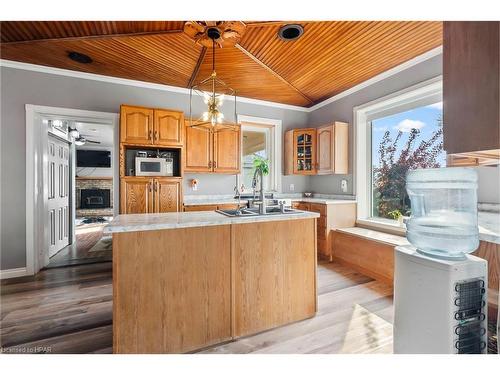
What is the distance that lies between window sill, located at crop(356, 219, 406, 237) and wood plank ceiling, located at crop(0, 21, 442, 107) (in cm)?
219

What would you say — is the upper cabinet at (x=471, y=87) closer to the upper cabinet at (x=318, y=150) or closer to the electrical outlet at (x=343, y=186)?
the upper cabinet at (x=318, y=150)

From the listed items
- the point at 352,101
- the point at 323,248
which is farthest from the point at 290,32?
the point at 323,248

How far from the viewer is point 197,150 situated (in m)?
3.86

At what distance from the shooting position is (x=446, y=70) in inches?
37.2

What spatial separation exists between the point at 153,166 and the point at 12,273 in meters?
2.27

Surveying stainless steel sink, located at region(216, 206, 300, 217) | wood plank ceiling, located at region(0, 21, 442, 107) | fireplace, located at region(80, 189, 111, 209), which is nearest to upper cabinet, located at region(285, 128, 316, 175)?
wood plank ceiling, located at region(0, 21, 442, 107)

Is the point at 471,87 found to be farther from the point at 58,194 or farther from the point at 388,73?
the point at 58,194

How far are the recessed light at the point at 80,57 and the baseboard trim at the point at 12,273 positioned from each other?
2841mm

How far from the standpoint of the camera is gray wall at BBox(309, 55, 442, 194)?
2.91 metres

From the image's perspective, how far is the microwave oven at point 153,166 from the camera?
11.0 ft

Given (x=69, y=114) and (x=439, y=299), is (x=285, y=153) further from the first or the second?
(x=439, y=299)

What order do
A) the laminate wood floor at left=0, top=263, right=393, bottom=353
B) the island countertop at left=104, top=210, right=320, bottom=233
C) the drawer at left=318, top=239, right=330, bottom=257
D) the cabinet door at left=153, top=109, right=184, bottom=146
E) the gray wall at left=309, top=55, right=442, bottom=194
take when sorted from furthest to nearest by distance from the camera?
the drawer at left=318, top=239, right=330, bottom=257 → the cabinet door at left=153, top=109, right=184, bottom=146 → the gray wall at left=309, top=55, right=442, bottom=194 → the laminate wood floor at left=0, top=263, right=393, bottom=353 → the island countertop at left=104, top=210, right=320, bottom=233

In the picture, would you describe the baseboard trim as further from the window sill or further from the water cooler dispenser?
the window sill
